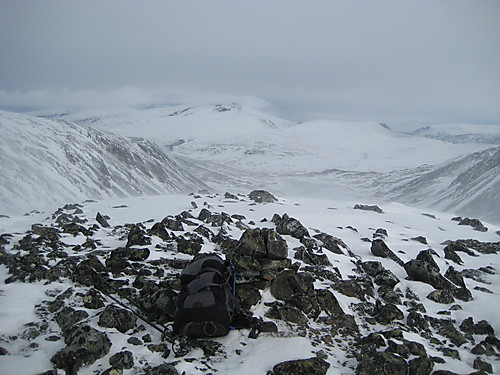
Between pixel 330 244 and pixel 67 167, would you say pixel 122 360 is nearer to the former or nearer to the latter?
pixel 330 244

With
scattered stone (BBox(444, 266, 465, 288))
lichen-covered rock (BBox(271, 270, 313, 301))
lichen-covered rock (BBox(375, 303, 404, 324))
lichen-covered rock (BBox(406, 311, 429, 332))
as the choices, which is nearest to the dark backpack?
lichen-covered rock (BBox(271, 270, 313, 301))

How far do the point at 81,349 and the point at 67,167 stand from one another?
7245 cm

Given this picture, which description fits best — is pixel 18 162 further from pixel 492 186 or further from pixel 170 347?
pixel 492 186

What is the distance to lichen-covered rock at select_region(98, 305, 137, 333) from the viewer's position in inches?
295

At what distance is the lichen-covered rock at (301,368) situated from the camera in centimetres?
648

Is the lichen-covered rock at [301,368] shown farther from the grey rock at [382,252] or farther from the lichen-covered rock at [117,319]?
the grey rock at [382,252]

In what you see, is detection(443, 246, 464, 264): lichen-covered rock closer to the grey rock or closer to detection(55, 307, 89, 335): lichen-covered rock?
the grey rock

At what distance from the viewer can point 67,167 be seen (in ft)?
228

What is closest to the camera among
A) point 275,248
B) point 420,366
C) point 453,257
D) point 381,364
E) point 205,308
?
point 381,364

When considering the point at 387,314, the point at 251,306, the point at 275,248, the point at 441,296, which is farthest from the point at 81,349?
the point at 441,296

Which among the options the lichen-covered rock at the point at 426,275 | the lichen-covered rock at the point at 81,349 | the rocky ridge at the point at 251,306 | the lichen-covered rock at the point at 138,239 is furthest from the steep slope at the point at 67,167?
the lichen-covered rock at the point at 426,275

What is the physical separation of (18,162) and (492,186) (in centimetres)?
12041

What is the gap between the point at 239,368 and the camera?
21.6ft

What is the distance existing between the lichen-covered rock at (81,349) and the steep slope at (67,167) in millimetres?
48415
